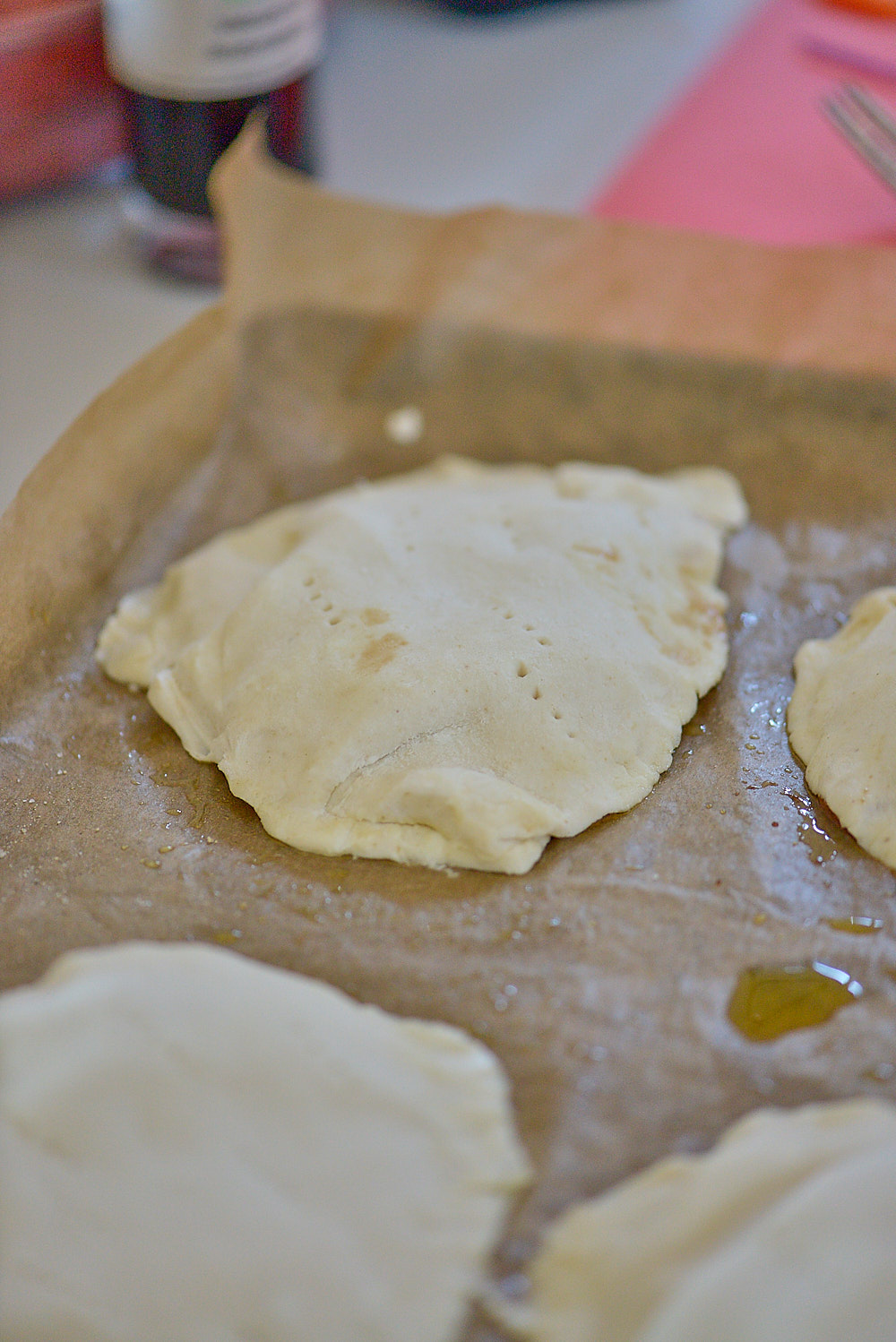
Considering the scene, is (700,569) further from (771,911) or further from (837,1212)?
(837,1212)

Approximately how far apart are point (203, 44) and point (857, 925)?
1047 mm

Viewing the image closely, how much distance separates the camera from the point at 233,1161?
69cm

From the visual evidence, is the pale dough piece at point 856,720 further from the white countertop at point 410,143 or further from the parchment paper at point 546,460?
the white countertop at point 410,143

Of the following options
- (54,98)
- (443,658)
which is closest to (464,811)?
(443,658)

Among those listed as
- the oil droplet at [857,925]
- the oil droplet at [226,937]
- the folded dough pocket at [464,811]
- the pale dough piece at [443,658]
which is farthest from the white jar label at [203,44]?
the oil droplet at [857,925]

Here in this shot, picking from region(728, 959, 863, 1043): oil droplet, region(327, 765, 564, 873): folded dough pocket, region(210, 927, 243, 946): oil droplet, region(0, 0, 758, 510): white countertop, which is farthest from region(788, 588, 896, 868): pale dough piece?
region(0, 0, 758, 510): white countertop

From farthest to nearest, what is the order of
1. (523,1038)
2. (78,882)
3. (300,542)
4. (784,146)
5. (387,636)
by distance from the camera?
(784,146) < (300,542) < (387,636) < (78,882) < (523,1038)

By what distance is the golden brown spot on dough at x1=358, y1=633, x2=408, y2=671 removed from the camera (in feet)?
3.21

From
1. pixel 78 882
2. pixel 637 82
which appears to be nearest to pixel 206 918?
pixel 78 882

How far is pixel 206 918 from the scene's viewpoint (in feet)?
2.83

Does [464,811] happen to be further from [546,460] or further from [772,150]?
[772,150]

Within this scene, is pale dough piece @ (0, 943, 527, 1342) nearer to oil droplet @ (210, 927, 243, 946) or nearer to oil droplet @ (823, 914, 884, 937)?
oil droplet @ (210, 927, 243, 946)

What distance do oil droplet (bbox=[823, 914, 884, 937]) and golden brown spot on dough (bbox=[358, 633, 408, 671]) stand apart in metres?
0.41

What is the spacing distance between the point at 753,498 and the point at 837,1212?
0.77 m
